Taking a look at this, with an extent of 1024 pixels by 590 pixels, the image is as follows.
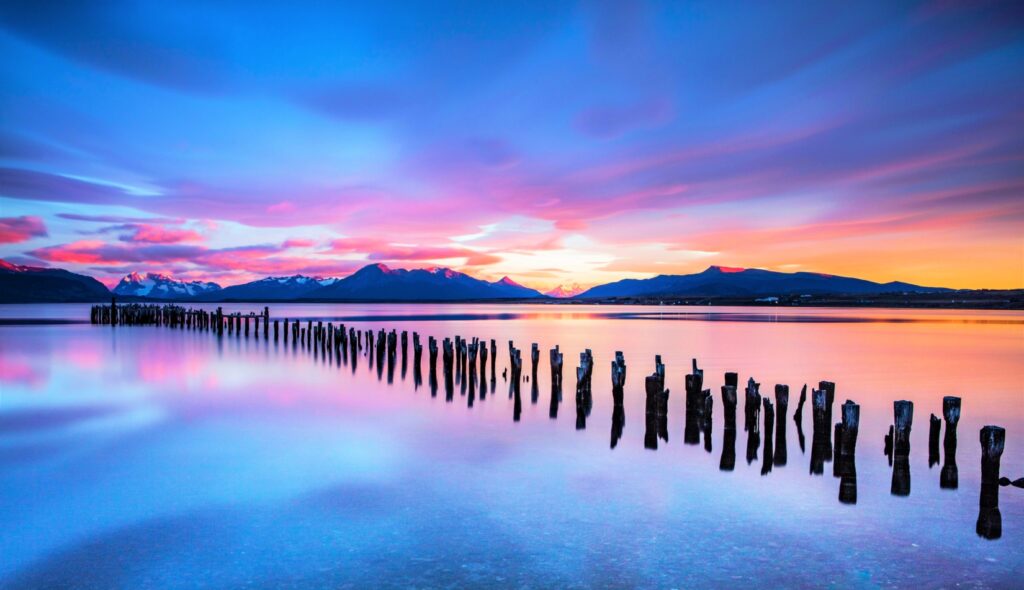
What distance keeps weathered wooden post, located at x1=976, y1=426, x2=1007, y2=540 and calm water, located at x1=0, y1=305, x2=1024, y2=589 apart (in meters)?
0.19

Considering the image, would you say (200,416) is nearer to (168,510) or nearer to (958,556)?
(168,510)

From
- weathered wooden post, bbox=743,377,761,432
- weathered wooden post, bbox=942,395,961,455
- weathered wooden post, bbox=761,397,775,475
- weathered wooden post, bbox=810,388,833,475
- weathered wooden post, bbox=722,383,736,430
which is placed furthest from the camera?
weathered wooden post, bbox=743,377,761,432

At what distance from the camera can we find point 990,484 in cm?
734

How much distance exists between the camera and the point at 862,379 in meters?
21.2

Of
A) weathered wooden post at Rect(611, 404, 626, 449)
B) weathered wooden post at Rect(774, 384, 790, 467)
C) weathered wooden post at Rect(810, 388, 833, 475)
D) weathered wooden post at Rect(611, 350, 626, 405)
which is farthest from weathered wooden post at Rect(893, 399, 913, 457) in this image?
weathered wooden post at Rect(611, 350, 626, 405)

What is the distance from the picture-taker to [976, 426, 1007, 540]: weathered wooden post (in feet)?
23.7

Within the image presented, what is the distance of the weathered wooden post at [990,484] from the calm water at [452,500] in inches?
7.4

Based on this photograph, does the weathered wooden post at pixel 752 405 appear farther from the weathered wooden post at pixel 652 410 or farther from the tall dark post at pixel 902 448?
the tall dark post at pixel 902 448

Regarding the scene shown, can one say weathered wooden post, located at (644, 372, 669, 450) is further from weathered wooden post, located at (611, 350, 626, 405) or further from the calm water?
weathered wooden post, located at (611, 350, 626, 405)

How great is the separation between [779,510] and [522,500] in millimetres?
3140

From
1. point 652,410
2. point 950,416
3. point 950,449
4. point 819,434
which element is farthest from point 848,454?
point 652,410

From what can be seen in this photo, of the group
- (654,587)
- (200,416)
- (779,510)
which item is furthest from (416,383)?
→ (654,587)

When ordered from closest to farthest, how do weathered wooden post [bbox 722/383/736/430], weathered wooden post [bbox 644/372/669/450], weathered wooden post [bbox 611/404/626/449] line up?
1. weathered wooden post [bbox 722/383/736/430]
2. weathered wooden post [bbox 644/372/669/450]
3. weathered wooden post [bbox 611/404/626/449]

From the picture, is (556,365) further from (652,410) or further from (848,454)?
(848,454)
